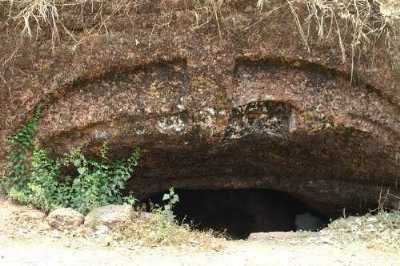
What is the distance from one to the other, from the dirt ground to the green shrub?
0.51ft

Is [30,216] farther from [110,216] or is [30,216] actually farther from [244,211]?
[244,211]

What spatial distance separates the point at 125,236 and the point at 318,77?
5.15ft

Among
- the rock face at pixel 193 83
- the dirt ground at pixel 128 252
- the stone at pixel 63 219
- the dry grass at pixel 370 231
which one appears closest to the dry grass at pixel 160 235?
the dirt ground at pixel 128 252

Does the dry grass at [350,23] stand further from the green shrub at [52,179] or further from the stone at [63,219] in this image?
the stone at [63,219]

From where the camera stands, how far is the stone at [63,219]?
Answer: 165 inches

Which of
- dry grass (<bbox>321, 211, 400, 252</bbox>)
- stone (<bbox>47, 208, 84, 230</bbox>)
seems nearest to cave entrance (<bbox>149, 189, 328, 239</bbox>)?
dry grass (<bbox>321, 211, 400, 252</bbox>)

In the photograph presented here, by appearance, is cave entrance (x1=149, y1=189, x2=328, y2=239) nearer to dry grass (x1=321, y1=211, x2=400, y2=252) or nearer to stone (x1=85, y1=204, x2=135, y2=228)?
dry grass (x1=321, y1=211, x2=400, y2=252)

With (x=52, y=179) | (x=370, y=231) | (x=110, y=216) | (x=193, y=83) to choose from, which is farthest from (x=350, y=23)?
(x=52, y=179)

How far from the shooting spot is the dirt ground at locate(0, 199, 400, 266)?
3713 millimetres

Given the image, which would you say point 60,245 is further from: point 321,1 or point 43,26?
point 321,1

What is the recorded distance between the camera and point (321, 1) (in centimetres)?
440

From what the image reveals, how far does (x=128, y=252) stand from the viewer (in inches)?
154

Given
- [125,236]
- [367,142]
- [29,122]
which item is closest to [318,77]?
[367,142]

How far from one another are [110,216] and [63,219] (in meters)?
0.27
